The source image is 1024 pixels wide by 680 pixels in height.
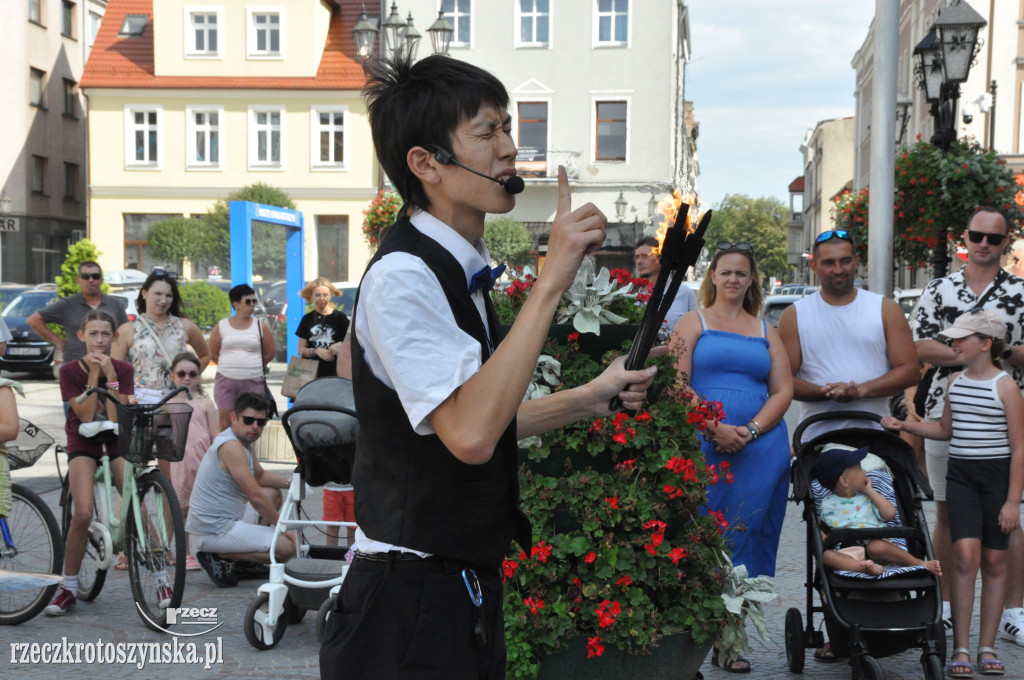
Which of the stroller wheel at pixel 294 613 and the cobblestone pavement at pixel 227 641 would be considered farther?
the stroller wheel at pixel 294 613

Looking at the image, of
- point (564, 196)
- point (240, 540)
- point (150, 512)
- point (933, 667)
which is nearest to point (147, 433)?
point (150, 512)

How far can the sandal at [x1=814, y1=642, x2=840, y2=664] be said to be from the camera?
557 centimetres

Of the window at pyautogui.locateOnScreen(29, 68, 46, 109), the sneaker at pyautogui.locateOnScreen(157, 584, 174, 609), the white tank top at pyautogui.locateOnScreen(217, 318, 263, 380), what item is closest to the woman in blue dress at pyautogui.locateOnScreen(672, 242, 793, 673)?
the sneaker at pyautogui.locateOnScreen(157, 584, 174, 609)

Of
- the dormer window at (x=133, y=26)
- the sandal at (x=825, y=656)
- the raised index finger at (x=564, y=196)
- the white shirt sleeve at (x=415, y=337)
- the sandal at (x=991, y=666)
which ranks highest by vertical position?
the dormer window at (x=133, y=26)

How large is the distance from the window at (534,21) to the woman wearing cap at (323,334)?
31288 millimetres

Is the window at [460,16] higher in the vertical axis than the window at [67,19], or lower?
lower

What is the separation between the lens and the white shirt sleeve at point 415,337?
6.29 ft

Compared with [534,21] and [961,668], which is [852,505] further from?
[534,21]

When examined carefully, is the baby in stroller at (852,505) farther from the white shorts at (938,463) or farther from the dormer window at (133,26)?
the dormer window at (133,26)

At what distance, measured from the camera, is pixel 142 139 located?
41594mm

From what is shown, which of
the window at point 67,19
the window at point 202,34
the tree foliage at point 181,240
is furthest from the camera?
the window at point 67,19

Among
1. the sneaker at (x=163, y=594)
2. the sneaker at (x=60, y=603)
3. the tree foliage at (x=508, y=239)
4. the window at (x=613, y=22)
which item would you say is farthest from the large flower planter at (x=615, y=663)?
the window at (x=613, y=22)

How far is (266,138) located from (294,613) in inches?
1439

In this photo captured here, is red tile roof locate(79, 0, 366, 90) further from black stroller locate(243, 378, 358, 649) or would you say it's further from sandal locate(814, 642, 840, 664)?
sandal locate(814, 642, 840, 664)
